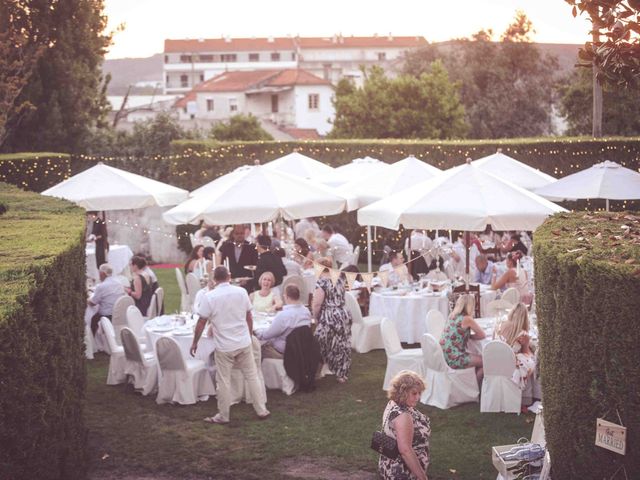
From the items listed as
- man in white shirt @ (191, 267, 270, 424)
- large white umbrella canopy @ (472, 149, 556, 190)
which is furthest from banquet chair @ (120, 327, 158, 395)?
large white umbrella canopy @ (472, 149, 556, 190)

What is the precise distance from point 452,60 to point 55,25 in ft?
115

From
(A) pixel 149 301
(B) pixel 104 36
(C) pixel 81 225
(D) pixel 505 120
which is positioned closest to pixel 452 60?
(D) pixel 505 120

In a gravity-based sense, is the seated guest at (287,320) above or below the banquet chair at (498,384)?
above

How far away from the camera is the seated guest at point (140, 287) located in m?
14.5

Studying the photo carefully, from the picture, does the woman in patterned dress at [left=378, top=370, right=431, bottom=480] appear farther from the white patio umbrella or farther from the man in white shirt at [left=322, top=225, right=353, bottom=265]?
the man in white shirt at [left=322, top=225, right=353, bottom=265]

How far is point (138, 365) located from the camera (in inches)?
474

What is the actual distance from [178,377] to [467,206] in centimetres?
453

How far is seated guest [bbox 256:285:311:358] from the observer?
11570 mm

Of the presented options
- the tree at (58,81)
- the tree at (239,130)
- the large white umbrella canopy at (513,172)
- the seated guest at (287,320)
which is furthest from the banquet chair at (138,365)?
the tree at (239,130)

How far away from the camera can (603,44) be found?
7801mm

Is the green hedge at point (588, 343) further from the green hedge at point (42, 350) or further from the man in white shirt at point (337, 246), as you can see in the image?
the man in white shirt at point (337, 246)

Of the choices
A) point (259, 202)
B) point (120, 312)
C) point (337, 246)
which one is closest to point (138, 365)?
point (120, 312)

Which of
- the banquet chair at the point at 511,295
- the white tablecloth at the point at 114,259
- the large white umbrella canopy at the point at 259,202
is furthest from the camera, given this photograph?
the white tablecloth at the point at 114,259

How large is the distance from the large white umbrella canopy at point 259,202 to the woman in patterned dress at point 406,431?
764 cm
